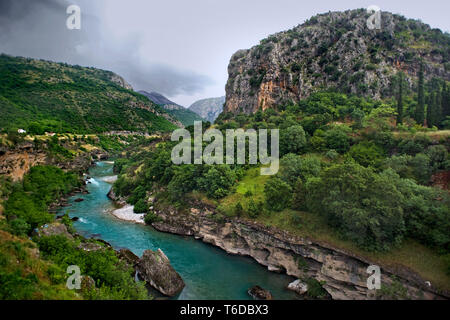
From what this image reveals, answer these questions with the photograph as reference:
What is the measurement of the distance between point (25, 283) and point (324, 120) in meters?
47.0

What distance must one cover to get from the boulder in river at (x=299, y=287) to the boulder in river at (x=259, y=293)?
2.58 m

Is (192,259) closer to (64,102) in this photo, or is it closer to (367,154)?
(367,154)

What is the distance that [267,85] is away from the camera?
7362 cm

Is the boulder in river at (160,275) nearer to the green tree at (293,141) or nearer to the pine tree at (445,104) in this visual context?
the green tree at (293,141)

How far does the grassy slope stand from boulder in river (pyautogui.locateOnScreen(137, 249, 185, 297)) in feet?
36.1

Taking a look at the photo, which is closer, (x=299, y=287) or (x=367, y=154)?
(x=299, y=287)

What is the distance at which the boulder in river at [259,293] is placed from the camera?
2164cm

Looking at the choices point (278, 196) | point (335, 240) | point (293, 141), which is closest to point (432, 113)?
point (293, 141)

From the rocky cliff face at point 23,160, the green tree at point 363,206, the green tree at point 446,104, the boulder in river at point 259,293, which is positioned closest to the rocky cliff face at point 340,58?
the green tree at point 446,104

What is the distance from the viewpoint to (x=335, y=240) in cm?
2397

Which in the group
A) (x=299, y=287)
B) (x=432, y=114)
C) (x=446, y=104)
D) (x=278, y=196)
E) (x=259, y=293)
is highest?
(x=446, y=104)

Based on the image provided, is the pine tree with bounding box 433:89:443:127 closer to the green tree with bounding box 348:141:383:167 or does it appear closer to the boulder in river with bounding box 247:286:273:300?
the green tree with bounding box 348:141:383:167

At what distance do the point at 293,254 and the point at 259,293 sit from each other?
20.5 ft

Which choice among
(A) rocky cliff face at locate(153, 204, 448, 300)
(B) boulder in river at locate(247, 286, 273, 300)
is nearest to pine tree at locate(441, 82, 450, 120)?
(A) rocky cliff face at locate(153, 204, 448, 300)
